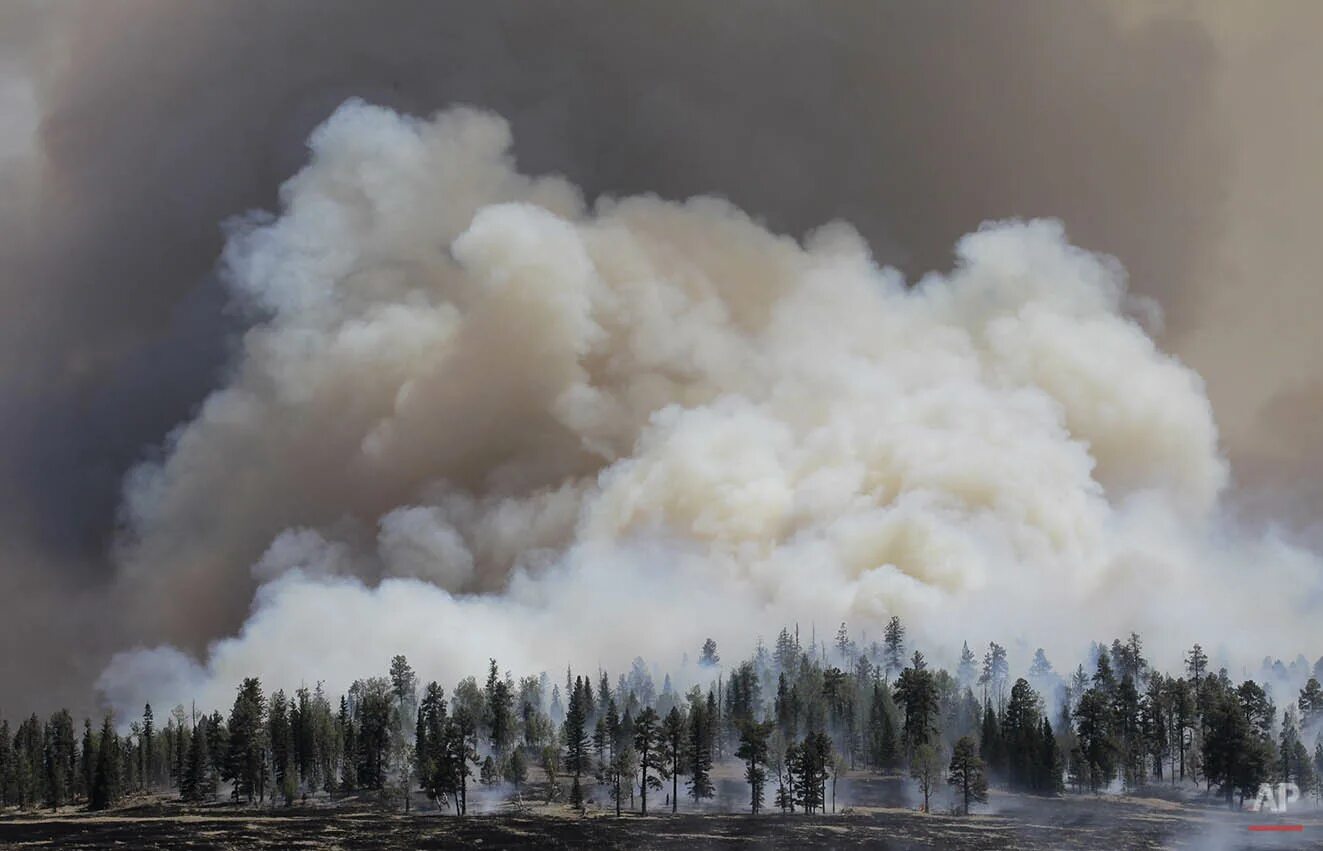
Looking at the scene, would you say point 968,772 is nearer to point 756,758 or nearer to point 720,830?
point 756,758

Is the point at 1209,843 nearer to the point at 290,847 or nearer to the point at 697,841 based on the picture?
the point at 697,841

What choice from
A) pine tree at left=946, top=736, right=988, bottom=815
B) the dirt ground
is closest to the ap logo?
the dirt ground

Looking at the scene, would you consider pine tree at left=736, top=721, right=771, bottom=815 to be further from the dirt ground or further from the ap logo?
the ap logo

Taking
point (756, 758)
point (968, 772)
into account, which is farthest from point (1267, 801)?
point (756, 758)

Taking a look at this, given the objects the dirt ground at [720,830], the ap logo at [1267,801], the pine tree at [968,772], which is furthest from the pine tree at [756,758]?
the ap logo at [1267,801]

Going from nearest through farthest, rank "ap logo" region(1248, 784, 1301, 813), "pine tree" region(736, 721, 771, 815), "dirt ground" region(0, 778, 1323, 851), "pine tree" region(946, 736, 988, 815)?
"dirt ground" region(0, 778, 1323, 851)
"pine tree" region(946, 736, 988, 815)
"pine tree" region(736, 721, 771, 815)
"ap logo" region(1248, 784, 1301, 813)

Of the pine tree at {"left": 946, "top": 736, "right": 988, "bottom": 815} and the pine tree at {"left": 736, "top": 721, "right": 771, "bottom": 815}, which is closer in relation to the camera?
the pine tree at {"left": 946, "top": 736, "right": 988, "bottom": 815}

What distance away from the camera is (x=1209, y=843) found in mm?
158625

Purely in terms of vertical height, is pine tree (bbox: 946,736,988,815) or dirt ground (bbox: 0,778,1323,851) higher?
pine tree (bbox: 946,736,988,815)

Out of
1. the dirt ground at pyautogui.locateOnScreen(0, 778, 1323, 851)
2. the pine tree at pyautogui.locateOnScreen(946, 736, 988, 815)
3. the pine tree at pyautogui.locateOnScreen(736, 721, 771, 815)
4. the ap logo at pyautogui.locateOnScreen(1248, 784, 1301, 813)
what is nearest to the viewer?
the dirt ground at pyautogui.locateOnScreen(0, 778, 1323, 851)

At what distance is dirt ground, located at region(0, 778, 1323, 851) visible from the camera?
159 m

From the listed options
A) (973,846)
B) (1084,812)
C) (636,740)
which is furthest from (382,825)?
(1084,812)

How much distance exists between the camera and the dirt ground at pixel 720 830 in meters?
159

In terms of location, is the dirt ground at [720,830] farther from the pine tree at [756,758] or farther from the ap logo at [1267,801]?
the pine tree at [756,758]
